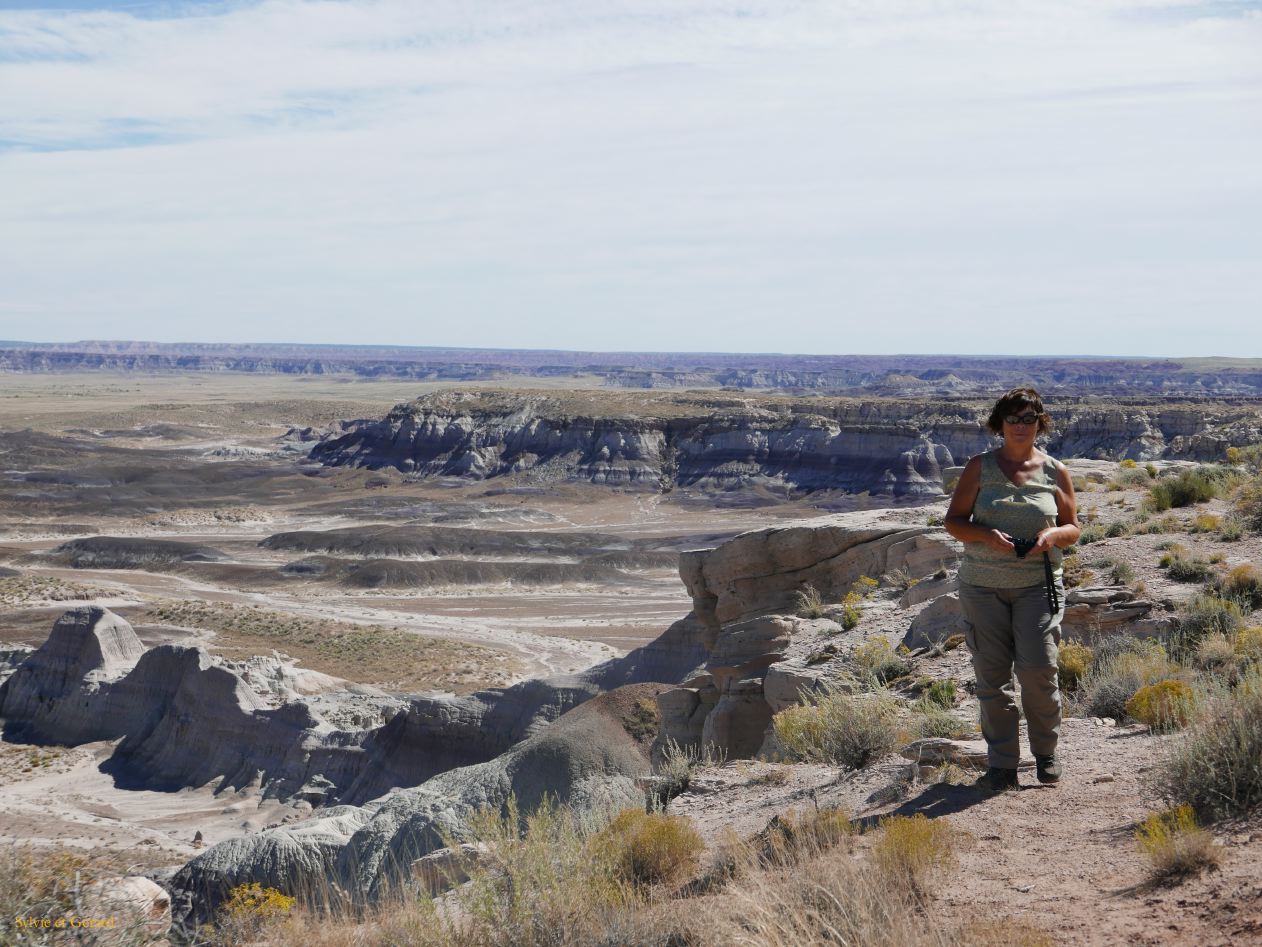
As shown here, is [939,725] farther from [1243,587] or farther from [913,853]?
[1243,587]

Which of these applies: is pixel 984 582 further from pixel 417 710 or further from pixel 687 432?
pixel 687 432

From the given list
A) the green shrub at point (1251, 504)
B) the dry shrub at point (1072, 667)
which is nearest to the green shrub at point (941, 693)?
the dry shrub at point (1072, 667)

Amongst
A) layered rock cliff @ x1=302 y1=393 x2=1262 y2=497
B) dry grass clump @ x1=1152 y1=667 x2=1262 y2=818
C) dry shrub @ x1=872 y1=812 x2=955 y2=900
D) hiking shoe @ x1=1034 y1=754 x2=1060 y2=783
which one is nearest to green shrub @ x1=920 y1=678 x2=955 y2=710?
hiking shoe @ x1=1034 y1=754 x2=1060 y2=783

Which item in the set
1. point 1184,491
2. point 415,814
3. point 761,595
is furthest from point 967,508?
point 761,595

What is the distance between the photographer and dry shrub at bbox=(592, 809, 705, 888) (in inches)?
223

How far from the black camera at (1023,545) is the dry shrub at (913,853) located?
148cm

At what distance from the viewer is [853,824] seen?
5750 millimetres

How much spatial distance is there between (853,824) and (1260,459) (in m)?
16.0

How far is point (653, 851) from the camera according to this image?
19.0 ft

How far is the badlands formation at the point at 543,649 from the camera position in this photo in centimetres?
642

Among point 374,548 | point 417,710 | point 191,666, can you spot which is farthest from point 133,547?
point 417,710

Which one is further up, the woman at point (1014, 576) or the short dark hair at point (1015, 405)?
the short dark hair at point (1015, 405)

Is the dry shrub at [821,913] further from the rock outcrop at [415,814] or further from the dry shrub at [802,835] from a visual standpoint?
the rock outcrop at [415,814]

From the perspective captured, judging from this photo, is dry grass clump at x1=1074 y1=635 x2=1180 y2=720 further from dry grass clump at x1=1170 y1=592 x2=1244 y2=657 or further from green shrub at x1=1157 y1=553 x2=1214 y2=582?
green shrub at x1=1157 y1=553 x2=1214 y2=582
